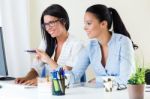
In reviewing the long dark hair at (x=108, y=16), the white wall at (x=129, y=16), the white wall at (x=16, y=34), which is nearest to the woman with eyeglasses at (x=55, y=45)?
the long dark hair at (x=108, y=16)

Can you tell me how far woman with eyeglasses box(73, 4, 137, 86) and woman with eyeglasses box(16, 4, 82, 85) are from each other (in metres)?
0.19

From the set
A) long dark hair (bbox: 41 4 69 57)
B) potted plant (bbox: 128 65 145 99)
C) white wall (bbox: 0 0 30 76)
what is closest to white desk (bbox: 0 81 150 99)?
potted plant (bbox: 128 65 145 99)

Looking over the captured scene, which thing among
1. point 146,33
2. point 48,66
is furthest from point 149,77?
point 48,66

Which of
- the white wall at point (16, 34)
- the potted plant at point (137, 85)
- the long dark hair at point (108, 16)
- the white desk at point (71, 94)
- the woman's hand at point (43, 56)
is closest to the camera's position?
the potted plant at point (137, 85)

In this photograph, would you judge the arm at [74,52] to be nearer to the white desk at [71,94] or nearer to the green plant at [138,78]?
the white desk at [71,94]

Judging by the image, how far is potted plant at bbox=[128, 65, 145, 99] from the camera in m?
1.64

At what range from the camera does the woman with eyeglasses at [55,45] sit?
264 centimetres

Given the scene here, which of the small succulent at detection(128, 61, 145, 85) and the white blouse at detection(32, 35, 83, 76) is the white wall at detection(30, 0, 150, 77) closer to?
the white blouse at detection(32, 35, 83, 76)

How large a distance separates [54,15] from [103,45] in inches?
19.7

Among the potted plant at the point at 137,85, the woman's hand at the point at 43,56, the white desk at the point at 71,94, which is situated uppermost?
the woman's hand at the point at 43,56

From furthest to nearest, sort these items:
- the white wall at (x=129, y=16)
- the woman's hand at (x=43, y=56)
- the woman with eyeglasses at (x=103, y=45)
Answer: the white wall at (x=129, y=16) < the woman's hand at (x=43, y=56) < the woman with eyeglasses at (x=103, y=45)

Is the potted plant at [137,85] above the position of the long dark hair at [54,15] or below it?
below

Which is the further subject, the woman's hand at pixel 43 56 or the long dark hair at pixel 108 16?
the woman's hand at pixel 43 56

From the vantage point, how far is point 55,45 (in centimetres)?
283
